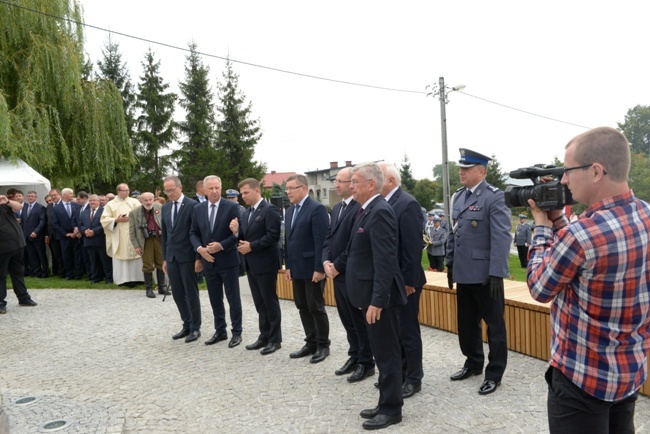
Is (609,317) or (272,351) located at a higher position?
(609,317)

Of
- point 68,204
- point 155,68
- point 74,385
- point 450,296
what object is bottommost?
point 74,385

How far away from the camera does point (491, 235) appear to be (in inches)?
189

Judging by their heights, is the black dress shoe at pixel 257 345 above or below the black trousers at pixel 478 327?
below

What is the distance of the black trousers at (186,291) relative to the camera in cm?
726

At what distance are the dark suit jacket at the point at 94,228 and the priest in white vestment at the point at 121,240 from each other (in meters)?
0.32

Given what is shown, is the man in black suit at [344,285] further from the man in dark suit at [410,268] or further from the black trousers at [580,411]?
the black trousers at [580,411]

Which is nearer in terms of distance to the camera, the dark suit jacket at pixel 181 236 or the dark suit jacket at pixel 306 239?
the dark suit jacket at pixel 306 239

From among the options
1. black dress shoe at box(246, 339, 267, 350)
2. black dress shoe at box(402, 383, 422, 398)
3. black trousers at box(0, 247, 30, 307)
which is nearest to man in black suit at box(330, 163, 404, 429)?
black dress shoe at box(402, 383, 422, 398)

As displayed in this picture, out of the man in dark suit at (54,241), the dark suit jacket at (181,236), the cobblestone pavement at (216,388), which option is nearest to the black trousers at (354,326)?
the cobblestone pavement at (216,388)

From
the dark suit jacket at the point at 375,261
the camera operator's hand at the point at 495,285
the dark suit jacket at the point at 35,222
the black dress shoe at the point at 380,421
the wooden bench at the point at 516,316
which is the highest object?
the dark suit jacket at the point at 35,222

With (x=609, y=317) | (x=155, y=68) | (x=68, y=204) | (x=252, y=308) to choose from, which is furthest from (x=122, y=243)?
(x=155, y=68)

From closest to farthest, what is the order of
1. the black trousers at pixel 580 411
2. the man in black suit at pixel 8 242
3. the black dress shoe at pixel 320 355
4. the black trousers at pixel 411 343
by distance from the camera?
the black trousers at pixel 580 411
the black trousers at pixel 411 343
the black dress shoe at pixel 320 355
the man in black suit at pixel 8 242

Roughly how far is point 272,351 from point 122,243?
21.4 feet

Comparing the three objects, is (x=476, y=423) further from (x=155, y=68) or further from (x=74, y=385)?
(x=155, y=68)
